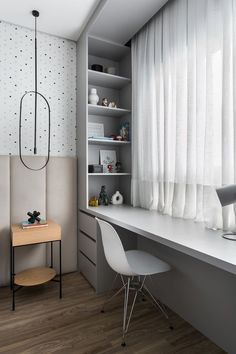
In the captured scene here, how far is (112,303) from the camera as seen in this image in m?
1.98

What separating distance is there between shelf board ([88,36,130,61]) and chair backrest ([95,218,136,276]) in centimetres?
203

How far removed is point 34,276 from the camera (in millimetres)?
2146

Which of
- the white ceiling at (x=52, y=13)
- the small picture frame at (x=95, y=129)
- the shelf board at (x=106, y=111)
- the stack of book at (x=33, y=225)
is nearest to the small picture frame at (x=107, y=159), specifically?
the small picture frame at (x=95, y=129)

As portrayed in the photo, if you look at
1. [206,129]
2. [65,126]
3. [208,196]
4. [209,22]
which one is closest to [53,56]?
[65,126]

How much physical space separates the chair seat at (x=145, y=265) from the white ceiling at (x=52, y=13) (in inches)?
88.4

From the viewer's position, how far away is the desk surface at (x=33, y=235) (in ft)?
6.37

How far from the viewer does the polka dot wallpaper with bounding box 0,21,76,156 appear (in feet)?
7.68

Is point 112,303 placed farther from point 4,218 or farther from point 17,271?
point 4,218

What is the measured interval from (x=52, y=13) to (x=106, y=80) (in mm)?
804

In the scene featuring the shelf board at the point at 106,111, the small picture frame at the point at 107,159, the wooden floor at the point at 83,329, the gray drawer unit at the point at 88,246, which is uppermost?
the shelf board at the point at 106,111

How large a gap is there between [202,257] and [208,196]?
Answer: 620 mm

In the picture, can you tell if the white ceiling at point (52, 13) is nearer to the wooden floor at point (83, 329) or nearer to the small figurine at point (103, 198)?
the small figurine at point (103, 198)

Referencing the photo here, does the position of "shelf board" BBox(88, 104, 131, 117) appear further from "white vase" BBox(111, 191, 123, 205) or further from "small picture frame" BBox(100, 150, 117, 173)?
"white vase" BBox(111, 191, 123, 205)

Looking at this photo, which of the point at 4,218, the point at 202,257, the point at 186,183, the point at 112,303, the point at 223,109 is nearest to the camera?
the point at 202,257
